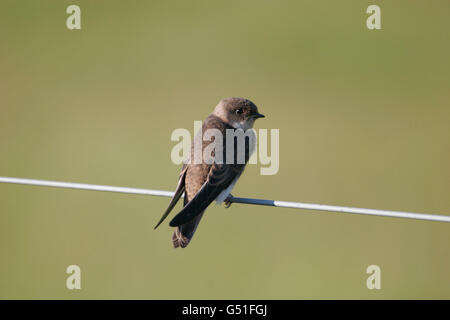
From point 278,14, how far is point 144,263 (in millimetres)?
8090

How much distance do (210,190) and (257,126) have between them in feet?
17.9

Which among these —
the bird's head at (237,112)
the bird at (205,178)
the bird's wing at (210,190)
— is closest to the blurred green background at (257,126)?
the bird's head at (237,112)

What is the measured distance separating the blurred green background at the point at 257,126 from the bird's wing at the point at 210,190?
2.80 m

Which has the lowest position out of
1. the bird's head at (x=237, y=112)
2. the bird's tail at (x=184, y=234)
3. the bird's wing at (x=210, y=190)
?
the bird's tail at (x=184, y=234)

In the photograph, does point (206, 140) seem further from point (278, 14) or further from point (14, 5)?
point (14, 5)

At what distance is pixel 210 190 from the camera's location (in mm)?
3861

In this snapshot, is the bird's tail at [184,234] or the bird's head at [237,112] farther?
the bird's head at [237,112]

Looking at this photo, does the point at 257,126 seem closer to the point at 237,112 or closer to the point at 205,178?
the point at 237,112

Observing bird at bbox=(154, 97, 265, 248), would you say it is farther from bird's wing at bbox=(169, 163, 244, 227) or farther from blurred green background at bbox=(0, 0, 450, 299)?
blurred green background at bbox=(0, 0, 450, 299)

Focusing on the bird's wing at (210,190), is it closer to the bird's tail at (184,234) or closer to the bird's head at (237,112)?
the bird's tail at (184,234)

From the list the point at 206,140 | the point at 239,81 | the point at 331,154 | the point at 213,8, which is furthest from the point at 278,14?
the point at 206,140

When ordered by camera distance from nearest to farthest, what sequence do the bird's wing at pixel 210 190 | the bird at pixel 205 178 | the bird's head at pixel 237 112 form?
the bird's wing at pixel 210 190 → the bird at pixel 205 178 → the bird's head at pixel 237 112

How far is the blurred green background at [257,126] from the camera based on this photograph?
7.02 metres

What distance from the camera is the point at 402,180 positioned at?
8305mm
